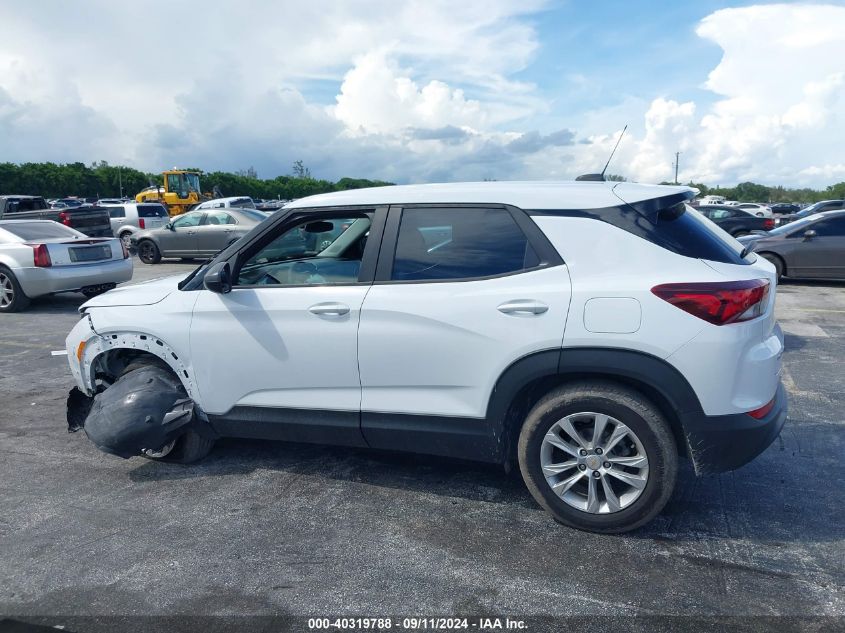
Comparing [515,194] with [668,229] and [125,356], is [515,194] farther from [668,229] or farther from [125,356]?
[125,356]

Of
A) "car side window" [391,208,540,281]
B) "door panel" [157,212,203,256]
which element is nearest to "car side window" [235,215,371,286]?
"car side window" [391,208,540,281]

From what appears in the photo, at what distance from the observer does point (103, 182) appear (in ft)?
216

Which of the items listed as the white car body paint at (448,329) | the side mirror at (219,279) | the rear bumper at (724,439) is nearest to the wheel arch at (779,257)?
the white car body paint at (448,329)

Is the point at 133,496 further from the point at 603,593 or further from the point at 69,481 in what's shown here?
the point at 603,593

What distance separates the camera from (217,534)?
354cm

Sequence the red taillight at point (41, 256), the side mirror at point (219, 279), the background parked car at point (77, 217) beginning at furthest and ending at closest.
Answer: the background parked car at point (77, 217)
the red taillight at point (41, 256)
the side mirror at point (219, 279)

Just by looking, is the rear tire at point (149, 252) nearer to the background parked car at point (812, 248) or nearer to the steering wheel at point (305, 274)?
the background parked car at point (812, 248)

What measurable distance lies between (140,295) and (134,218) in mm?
21618

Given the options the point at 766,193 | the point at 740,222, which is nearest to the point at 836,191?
the point at 766,193

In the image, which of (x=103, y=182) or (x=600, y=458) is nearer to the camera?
(x=600, y=458)

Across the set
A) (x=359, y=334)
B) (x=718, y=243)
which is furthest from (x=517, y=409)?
(x=718, y=243)

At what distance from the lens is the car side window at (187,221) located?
18.6 m

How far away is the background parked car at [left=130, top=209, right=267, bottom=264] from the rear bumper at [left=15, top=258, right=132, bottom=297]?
7.05 m

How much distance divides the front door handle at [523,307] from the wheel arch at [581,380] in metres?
0.21
